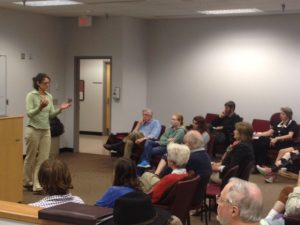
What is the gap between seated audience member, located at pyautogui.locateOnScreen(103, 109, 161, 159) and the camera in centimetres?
802

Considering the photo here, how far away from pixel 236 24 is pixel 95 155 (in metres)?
3.94

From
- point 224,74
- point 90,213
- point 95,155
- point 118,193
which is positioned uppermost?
point 224,74

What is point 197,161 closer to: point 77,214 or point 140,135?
point 77,214

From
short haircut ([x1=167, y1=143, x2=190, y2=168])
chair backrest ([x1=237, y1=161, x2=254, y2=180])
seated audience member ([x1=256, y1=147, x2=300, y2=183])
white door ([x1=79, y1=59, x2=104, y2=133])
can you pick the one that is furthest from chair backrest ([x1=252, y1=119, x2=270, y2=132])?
white door ([x1=79, y1=59, x2=104, y2=133])

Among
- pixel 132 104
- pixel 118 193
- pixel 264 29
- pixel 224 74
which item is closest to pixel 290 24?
pixel 264 29

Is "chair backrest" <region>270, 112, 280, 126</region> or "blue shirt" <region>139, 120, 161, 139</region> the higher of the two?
"chair backrest" <region>270, 112, 280, 126</region>

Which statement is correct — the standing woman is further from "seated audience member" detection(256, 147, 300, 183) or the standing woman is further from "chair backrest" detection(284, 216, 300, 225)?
"chair backrest" detection(284, 216, 300, 225)

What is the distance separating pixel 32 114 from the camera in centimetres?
637

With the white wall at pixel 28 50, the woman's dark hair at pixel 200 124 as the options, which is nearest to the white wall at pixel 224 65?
the white wall at pixel 28 50

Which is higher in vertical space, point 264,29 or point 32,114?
point 264,29

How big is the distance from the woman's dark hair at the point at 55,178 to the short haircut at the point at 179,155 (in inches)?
59.7

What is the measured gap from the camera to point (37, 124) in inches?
254

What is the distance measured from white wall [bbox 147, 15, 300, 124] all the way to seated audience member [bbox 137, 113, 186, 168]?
2.38m

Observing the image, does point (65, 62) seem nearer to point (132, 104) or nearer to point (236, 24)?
point (132, 104)
